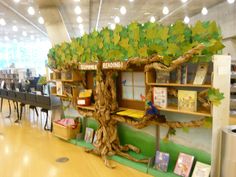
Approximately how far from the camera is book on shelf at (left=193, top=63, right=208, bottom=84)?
2.68m

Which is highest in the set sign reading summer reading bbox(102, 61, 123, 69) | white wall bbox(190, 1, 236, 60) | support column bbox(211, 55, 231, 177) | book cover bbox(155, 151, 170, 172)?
white wall bbox(190, 1, 236, 60)

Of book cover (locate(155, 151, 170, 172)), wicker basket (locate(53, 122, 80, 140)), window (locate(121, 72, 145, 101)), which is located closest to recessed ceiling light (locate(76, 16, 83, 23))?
wicker basket (locate(53, 122, 80, 140))

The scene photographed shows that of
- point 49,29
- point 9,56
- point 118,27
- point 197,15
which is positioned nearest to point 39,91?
point 49,29

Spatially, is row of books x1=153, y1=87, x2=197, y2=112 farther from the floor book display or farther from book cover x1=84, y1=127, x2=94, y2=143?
book cover x1=84, y1=127, x2=94, y2=143

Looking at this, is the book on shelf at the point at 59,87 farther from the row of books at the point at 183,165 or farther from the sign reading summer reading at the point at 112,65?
the row of books at the point at 183,165

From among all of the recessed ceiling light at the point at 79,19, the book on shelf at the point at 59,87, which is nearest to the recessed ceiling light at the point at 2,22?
the recessed ceiling light at the point at 79,19

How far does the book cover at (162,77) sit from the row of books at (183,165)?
1092mm

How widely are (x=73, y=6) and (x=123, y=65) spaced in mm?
5525

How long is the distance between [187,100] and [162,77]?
506 millimetres

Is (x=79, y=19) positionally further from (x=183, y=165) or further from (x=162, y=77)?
(x=183, y=165)

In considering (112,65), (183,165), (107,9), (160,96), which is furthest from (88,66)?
(107,9)

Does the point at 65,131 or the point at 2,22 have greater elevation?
the point at 2,22

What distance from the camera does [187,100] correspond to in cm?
279

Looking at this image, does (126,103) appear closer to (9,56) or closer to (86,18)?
(86,18)
